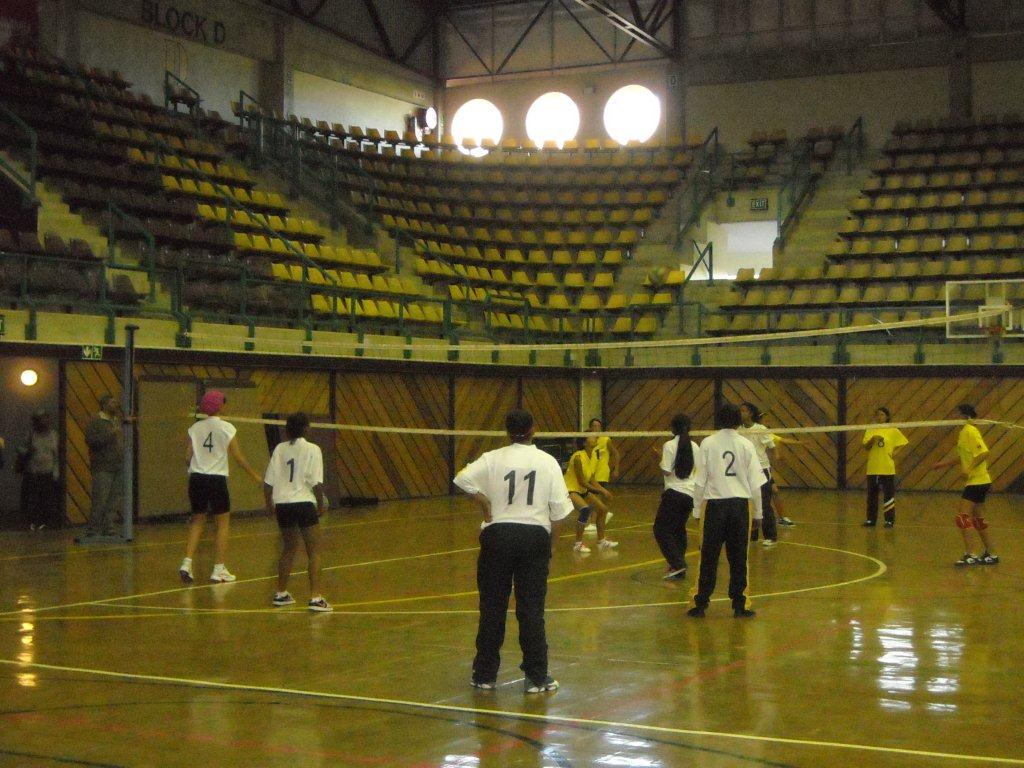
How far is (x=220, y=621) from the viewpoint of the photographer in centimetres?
1041

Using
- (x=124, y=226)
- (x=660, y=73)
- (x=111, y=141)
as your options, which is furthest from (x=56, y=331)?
(x=660, y=73)

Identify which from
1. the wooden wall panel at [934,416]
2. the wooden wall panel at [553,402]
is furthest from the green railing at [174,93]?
the wooden wall panel at [934,416]

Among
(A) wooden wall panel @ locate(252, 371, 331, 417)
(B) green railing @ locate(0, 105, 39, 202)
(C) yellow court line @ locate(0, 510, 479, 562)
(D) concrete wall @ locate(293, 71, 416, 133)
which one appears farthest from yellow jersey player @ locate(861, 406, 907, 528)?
(D) concrete wall @ locate(293, 71, 416, 133)

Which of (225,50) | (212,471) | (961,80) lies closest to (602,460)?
(212,471)

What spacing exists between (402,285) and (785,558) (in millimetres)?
14848

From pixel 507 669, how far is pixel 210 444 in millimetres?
5241

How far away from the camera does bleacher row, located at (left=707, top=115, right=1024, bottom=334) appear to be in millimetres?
27359

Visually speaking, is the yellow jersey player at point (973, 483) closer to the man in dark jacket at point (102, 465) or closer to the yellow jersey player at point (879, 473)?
the yellow jersey player at point (879, 473)

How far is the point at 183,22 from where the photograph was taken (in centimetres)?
3162

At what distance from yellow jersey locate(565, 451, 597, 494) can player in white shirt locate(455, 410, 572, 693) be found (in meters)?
7.28

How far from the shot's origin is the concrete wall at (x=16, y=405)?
1858 centimetres

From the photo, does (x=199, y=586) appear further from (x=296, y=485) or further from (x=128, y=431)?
(x=128, y=431)

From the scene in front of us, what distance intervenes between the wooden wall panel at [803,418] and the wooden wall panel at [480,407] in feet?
16.0

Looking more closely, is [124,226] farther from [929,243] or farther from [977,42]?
[977,42]
